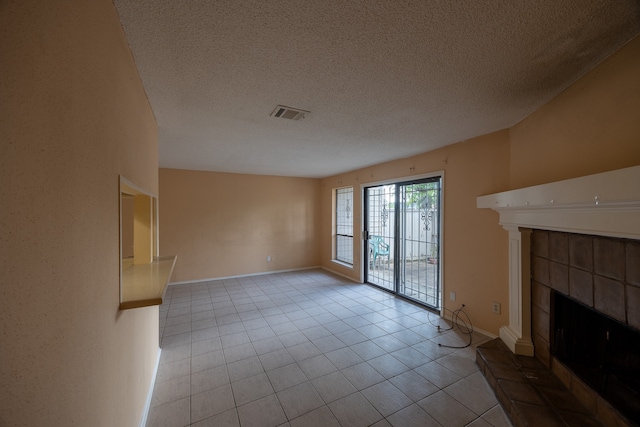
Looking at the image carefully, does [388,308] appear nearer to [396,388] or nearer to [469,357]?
[469,357]

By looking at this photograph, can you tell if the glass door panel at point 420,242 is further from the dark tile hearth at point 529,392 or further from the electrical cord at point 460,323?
the dark tile hearth at point 529,392

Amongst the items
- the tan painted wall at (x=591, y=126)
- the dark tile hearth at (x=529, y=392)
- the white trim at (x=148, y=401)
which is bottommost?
the white trim at (x=148, y=401)

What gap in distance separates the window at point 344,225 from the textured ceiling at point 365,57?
3186mm

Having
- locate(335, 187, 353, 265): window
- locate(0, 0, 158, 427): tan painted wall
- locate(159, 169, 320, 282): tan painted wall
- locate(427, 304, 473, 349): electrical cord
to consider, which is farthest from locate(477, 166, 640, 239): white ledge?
locate(159, 169, 320, 282): tan painted wall

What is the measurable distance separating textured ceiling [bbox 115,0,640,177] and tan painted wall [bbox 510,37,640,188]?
0.10 meters

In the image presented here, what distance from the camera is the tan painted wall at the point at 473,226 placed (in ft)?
9.11

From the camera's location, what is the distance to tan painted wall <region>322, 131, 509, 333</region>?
2777 millimetres

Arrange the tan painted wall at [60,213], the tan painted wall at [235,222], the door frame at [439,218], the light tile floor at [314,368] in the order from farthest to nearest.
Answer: the tan painted wall at [235,222] → the door frame at [439,218] → the light tile floor at [314,368] → the tan painted wall at [60,213]

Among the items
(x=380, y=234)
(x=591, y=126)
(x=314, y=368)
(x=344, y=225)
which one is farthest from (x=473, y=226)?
(x=344, y=225)

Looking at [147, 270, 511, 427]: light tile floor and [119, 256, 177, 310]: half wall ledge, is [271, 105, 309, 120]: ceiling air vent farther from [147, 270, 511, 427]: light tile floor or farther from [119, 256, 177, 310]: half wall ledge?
[147, 270, 511, 427]: light tile floor

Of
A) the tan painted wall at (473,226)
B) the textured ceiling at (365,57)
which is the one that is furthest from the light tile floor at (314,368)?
the textured ceiling at (365,57)

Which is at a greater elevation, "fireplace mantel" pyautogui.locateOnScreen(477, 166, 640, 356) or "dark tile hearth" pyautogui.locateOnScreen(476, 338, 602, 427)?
"fireplace mantel" pyautogui.locateOnScreen(477, 166, 640, 356)

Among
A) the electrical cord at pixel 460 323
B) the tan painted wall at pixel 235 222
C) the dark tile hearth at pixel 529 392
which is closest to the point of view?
the dark tile hearth at pixel 529 392

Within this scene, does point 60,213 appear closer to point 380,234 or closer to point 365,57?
point 365,57
